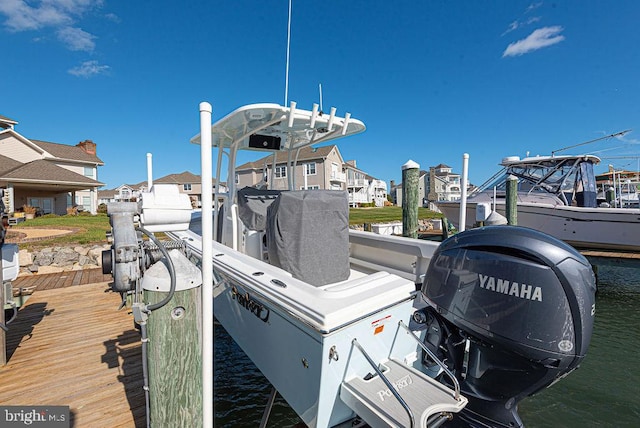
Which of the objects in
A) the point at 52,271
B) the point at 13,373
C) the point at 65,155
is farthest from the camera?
the point at 65,155

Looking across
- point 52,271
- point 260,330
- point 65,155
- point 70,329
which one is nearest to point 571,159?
point 260,330

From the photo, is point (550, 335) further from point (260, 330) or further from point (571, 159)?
point (571, 159)

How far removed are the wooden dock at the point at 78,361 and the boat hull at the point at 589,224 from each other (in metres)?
10.7

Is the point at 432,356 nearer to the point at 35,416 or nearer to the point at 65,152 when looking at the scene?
the point at 35,416

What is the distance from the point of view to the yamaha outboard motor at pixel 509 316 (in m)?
1.56

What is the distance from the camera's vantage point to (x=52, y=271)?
662cm

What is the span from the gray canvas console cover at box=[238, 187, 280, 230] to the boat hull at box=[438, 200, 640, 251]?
916 centimetres

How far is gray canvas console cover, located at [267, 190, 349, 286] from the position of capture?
2848mm

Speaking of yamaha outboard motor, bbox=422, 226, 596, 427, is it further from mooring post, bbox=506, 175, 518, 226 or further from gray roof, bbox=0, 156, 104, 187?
gray roof, bbox=0, 156, 104, 187

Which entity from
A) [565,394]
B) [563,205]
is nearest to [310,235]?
[565,394]

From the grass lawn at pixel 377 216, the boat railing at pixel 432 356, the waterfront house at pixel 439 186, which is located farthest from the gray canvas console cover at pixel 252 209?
the waterfront house at pixel 439 186

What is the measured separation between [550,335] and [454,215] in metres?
11.2

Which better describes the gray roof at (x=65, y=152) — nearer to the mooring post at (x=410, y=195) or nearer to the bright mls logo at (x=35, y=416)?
the bright mls logo at (x=35, y=416)

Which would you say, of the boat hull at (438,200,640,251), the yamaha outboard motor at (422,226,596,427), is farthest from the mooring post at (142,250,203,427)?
the boat hull at (438,200,640,251)
